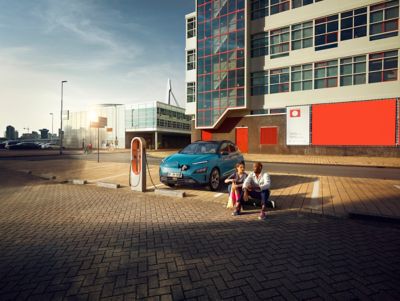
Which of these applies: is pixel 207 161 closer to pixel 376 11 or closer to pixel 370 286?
pixel 370 286

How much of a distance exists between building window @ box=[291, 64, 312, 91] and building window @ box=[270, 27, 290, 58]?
2.42 metres

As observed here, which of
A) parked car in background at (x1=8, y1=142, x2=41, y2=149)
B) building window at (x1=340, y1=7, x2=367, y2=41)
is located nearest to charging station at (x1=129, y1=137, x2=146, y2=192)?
building window at (x1=340, y1=7, x2=367, y2=41)

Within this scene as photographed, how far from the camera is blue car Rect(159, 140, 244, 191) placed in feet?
23.4

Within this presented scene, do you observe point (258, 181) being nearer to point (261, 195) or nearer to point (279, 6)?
point (261, 195)

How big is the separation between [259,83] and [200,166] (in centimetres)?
2259

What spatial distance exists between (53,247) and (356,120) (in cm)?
2515

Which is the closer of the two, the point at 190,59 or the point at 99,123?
the point at 99,123

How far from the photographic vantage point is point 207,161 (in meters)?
7.33

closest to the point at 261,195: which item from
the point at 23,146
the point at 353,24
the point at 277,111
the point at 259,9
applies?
the point at 277,111

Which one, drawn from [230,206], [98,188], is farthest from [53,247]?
[98,188]

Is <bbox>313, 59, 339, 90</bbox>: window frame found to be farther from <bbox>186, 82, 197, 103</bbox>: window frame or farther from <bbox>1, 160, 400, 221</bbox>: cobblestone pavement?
<bbox>1, 160, 400, 221</bbox>: cobblestone pavement

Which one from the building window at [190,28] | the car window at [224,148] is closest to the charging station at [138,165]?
the car window at [224,148]

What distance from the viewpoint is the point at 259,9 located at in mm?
26922

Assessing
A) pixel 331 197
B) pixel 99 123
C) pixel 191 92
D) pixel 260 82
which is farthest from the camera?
pixel 191 92
